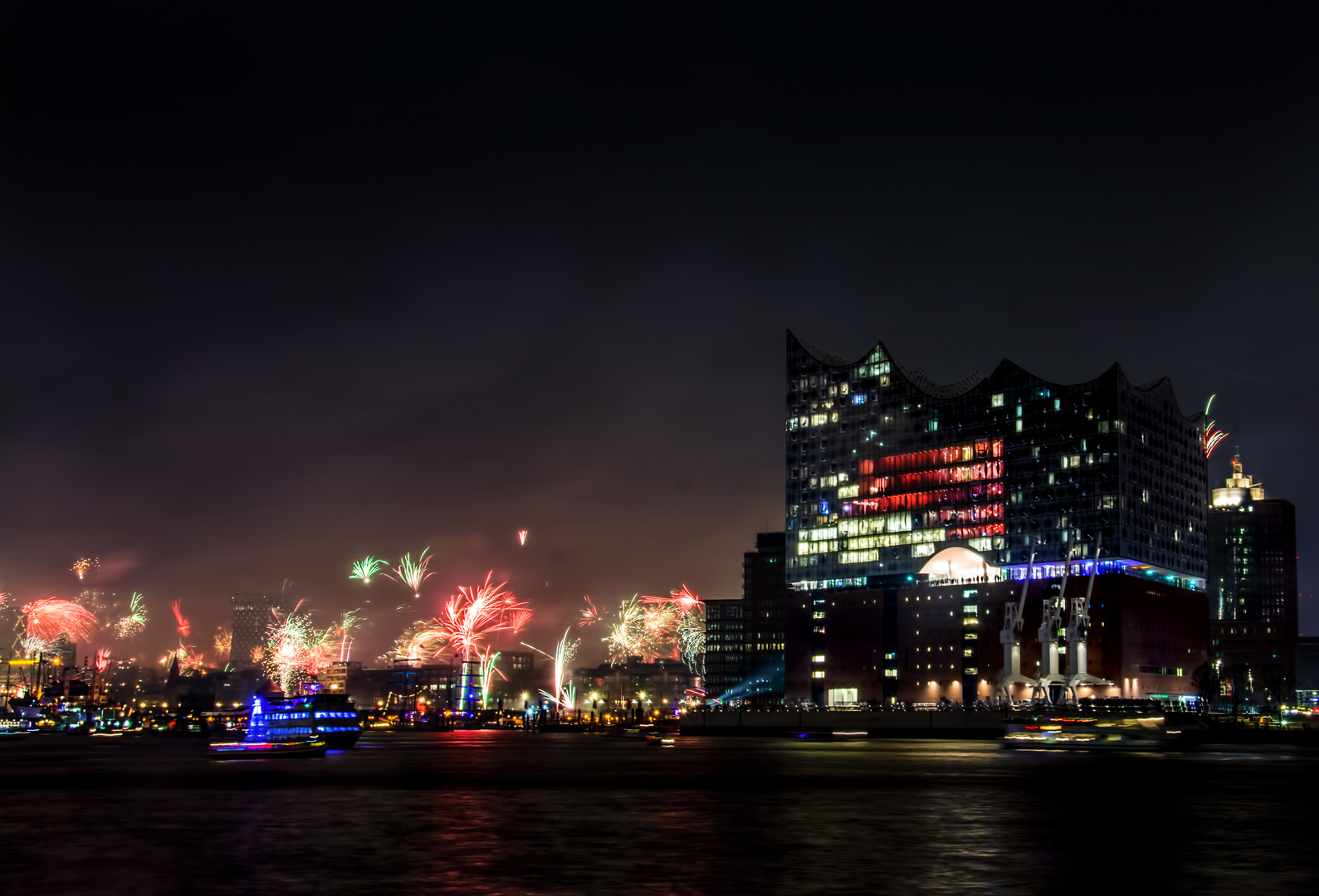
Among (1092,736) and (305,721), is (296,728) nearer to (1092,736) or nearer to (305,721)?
(305,721)

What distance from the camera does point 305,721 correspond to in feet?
427

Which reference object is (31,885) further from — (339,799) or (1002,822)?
(1002,822)

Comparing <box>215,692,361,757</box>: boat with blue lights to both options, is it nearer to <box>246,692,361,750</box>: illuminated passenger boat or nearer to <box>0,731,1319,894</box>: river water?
<box>246,692,361,750</box>: illuminated passenger boat

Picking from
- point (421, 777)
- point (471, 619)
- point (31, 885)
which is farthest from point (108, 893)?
point (471, 619)

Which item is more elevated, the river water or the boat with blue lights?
the river water

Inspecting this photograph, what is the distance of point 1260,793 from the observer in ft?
216

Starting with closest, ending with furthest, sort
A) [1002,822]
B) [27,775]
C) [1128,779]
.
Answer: [1002,822] → [1128,779] → [27,775]

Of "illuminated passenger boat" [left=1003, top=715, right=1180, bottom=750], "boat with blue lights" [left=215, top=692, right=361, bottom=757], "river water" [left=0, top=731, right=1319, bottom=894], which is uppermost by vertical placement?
"river water" [left=0, top=731, right=1319, bottom=894]

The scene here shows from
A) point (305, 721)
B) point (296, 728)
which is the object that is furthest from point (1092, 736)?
point (296, 728)

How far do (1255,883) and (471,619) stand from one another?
443 ft

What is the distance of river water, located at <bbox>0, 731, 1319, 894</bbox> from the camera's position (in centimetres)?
3297

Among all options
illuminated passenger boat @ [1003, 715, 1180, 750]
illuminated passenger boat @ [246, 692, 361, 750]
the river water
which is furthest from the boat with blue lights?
illuminated passenger boat @ [1003, 715, 1180, 750]

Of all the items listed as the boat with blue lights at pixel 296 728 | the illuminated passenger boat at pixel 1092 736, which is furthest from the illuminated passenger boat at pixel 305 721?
the illuminated passenger boat at pixel 1092 736

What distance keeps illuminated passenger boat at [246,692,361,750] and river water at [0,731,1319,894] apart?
1202 inches
